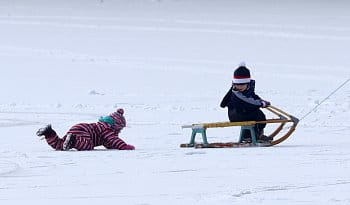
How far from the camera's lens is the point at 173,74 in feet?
62.0

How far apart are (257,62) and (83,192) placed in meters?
15.2

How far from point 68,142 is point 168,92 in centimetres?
783

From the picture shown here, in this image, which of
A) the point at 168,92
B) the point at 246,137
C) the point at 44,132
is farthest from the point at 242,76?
the point at 168,92

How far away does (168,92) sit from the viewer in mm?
16203

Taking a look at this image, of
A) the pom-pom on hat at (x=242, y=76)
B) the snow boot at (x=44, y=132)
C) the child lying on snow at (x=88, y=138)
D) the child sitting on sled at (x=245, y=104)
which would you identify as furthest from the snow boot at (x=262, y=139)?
the snow boot at (x=44, y=132)

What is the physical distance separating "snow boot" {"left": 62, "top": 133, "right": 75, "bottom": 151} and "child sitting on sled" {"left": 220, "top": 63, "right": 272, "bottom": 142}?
1566 mm

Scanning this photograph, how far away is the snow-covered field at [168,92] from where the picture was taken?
19.9 feet

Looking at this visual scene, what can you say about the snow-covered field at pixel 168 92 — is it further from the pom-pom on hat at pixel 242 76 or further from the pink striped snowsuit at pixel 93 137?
the pom-pom on hat at pixel 242 76

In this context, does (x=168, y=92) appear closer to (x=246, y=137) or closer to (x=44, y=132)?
(x=246, y=137)

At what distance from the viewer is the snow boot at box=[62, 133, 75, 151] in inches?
332

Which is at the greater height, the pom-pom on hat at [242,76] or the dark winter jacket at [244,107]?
the pom-pom on hat at [242,76]

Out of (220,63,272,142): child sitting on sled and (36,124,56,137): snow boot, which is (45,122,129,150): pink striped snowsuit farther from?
(220,63,272,142): child sitting on sled

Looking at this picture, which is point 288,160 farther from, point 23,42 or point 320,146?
point 23,42

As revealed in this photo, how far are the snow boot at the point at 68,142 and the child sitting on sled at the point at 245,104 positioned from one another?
1566 mm
